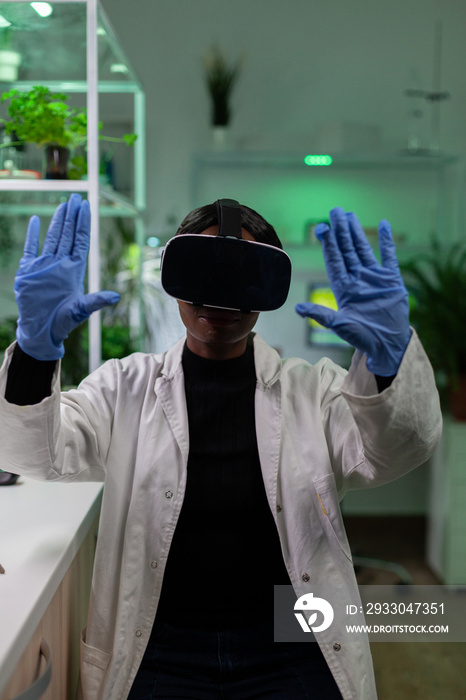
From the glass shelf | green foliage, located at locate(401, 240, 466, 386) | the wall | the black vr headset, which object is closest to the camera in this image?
the black vr headset

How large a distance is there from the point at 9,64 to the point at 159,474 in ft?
5.09

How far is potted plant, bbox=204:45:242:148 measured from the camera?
3543 millimetres

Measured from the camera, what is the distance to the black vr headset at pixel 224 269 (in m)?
1.09

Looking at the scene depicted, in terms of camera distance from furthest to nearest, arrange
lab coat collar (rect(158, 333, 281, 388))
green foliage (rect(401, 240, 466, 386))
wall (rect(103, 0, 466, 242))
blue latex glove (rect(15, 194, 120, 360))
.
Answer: wall (rect(103, 0, 466, 242)) < green foliage (rect(401, 240, 466, 386)) < lab coat collar (rect(158, 333, 281, 388)) < blue latex glove (rect(15, 194, 120, 360))

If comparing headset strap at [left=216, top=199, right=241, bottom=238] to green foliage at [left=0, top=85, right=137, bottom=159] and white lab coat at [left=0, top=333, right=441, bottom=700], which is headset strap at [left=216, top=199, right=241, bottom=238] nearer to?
white lab coat at [left=0, top=333, right=441, bottom=700]

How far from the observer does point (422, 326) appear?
115 inches

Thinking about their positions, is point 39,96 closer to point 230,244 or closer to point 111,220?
point 230,244

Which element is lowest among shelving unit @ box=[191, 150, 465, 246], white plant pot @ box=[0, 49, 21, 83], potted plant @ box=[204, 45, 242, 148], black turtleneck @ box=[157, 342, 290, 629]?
black turtleneck @ box=[157, 342, 290, 629]

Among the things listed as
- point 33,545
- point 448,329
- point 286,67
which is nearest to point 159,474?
point 33,545

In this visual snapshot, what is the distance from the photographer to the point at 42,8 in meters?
1.77

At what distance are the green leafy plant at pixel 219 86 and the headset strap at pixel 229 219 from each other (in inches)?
103

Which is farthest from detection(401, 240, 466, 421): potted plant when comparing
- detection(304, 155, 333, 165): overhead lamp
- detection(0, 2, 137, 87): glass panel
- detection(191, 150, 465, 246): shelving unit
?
detection(0, 2, 137, 87): glass panel

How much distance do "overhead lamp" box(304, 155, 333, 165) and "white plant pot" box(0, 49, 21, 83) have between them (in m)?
1.86

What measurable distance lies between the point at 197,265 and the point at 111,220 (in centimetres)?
232
